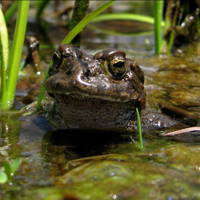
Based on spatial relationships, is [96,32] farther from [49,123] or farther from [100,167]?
[100,167]

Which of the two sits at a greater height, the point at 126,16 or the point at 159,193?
the point at 126,16

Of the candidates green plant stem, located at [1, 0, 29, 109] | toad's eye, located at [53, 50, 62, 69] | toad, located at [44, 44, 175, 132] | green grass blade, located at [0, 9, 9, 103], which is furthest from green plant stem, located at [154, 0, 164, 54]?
toad's eye, located at [53, 50, 62, 69]

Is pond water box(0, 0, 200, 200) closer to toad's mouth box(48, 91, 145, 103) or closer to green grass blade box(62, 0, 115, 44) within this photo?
toad's mouth box(48, 91, 145, 103)

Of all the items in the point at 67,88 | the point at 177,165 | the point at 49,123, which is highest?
the point at 67,88

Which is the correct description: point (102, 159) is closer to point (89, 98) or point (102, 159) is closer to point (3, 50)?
point (89, 98)

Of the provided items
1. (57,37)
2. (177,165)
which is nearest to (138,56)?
(57,37)
